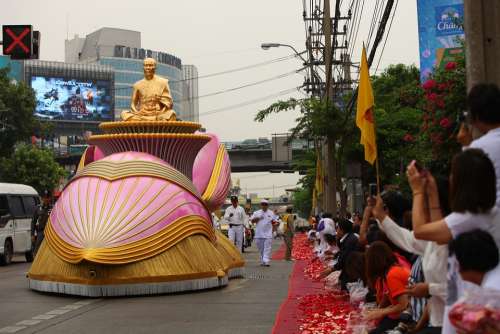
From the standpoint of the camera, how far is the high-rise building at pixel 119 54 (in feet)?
383

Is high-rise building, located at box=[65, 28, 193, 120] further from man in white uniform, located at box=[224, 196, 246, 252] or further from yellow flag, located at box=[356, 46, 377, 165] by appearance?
yellow flag, located at box=[356, 46, 377, 165]

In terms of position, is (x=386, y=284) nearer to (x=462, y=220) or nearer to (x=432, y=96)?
(x=462, y=220)

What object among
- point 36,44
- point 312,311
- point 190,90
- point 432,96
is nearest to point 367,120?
point 312,311

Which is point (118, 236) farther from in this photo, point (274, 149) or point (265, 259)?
point (274, 149)

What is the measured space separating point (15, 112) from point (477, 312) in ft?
132

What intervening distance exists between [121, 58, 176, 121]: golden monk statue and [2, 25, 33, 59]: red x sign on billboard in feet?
8.44

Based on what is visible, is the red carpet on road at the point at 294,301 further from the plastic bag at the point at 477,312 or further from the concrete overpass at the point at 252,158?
the concrete overpass at the point at 252,158

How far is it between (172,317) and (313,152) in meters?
38.1

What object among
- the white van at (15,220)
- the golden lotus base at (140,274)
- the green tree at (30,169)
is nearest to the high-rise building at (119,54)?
the green tree at (30,169)

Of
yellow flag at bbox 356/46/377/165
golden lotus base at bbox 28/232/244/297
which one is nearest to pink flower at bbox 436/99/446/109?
yellow flag at bbox 356/46/377/165

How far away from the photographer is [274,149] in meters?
49.1

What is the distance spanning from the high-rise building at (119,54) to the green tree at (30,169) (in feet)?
219

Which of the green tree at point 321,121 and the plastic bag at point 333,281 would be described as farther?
the green tree at point 321,121

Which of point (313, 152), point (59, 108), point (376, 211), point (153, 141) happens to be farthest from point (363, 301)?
point (59, 108)
